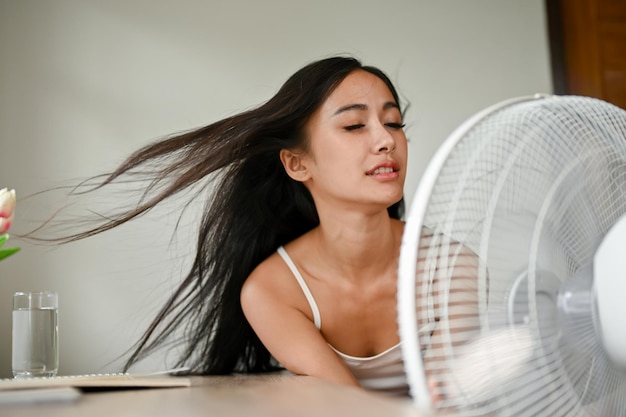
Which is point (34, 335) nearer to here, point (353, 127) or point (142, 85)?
point (353, 127)

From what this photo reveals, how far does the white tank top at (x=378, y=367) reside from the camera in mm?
1361

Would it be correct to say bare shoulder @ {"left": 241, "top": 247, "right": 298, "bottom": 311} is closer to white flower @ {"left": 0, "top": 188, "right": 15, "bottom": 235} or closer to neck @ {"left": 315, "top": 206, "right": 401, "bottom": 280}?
neck @ {"left": 315, "top": 206, "right": 401, "bottom": 280}

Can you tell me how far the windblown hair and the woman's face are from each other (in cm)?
3

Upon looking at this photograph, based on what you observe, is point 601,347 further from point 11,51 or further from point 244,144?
point 11,51

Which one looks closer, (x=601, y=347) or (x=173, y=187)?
(x=601, y=347)

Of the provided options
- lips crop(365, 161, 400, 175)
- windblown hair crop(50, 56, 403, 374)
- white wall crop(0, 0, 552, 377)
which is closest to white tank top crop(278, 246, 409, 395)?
windblown hair crop(50, 56, 403, 374)

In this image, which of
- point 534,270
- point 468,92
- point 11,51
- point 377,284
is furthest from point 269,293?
point 468,92

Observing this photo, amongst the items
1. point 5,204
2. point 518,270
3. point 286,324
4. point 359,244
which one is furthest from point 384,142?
point 518,270

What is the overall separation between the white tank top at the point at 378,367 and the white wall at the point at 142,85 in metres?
1.63

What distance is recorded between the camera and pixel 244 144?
1.45 meters

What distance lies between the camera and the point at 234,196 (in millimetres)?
1507

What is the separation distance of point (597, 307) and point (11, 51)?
289cm

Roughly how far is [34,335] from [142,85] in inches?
68.0

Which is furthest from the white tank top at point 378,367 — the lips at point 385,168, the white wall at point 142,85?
the white wall at point 142,85
